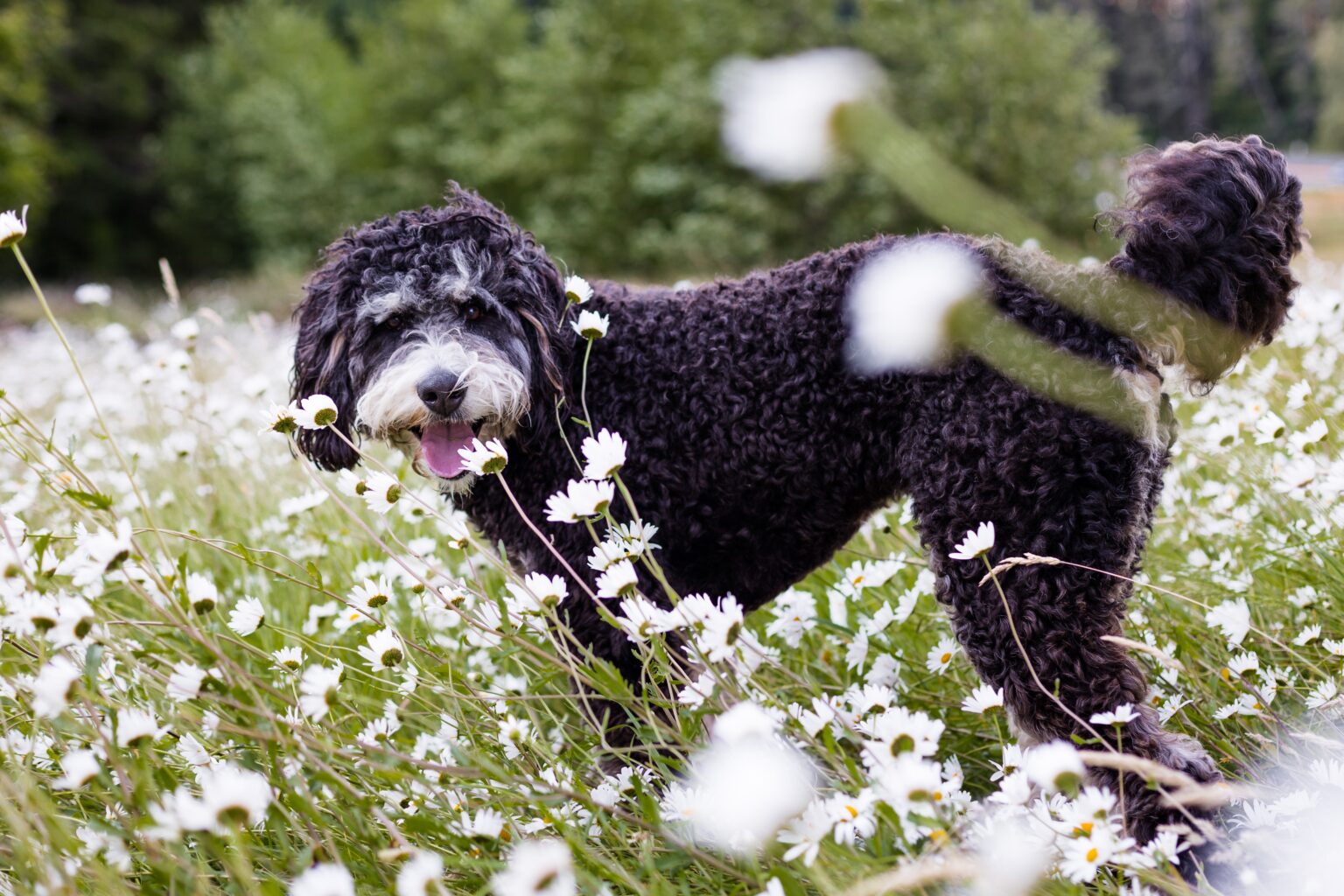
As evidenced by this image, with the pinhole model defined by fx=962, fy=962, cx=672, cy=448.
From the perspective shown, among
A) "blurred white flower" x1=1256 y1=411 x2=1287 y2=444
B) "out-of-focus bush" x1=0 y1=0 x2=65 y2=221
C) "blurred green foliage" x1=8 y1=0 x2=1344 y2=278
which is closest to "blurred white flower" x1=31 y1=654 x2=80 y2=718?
"blurred white flower" x1=1256 y1=411 x2=1287 y2=444

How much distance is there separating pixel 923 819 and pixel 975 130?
19.4 meters

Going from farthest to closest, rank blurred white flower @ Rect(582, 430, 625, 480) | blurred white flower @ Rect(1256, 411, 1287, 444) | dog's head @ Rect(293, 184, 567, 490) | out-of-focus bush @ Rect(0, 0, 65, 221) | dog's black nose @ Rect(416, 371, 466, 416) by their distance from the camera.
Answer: out-of-focus bush @ Rect(0, 0, 65, 221) → dog's head @ Rect(293, 184, 567, 490) → dog's black nose @ Rect(416, 371, 466, 416) → blurred white flower @ Rect(1256, 411, 1287, 444) → blurred white flower @ Rect(582, 430, 625, 480)

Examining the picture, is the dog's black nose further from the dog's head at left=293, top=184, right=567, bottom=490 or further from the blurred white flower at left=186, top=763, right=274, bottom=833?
the blurred white flower at left=186, top=763, right=274, bottom=833

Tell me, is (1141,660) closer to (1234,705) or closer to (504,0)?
(1234,705)

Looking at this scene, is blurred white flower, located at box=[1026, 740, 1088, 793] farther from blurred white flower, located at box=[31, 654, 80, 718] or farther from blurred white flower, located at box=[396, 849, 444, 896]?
blurred white flower, located at box=[31, 654, 80, 718]

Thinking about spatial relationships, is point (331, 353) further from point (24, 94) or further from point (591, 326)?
point (24, 94)

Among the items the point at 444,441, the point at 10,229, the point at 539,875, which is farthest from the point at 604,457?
the point at 10,229

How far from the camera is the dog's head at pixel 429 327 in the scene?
2.87 m

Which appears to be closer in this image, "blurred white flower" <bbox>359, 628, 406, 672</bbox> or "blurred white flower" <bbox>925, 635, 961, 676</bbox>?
"blurred white flower" <bbox>359, 628, 406, 672</bbox>

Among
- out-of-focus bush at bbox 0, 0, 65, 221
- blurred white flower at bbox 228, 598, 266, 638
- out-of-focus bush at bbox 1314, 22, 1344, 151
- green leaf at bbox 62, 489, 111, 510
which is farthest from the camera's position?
out-of-focus bush at bbox 1314, 22, 1344, 151

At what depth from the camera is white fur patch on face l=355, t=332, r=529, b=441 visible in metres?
2.78

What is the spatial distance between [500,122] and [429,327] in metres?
23.2

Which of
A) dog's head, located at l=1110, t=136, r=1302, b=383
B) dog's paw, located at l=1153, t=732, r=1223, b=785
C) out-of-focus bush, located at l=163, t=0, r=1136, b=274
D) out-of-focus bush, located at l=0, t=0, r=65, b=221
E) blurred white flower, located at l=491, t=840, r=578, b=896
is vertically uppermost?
out-of-focus bush, located at l=163, t=0, r=1136, b=274

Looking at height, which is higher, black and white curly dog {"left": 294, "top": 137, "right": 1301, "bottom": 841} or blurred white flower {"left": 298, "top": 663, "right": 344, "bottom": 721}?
black and white curly dog {"left": 294, "top": 137, "right": 1301, "bottom": 841}
